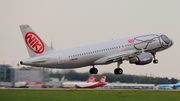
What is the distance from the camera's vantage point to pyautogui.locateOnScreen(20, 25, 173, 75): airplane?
308 feet

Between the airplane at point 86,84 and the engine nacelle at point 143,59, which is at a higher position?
the engine nacelle at point 143,59

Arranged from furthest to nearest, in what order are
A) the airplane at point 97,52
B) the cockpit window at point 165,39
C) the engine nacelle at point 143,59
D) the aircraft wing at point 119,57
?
the cockpit window at point 165,39, the engine nacelle at point 143,59, the aircraft wing at point 119,57, the airplane at point 97,52

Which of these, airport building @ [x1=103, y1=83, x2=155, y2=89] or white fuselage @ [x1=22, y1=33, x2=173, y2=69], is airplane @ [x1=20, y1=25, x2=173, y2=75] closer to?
white fuselage @ [x1=22, y1=33, x2=173, y2=69]

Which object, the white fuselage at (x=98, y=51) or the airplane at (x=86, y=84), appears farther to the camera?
the airplane at (x=86, y=84)

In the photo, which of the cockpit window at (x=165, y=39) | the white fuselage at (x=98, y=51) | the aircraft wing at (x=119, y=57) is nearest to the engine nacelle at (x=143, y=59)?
the aircraft wing at (x=119, y=57)

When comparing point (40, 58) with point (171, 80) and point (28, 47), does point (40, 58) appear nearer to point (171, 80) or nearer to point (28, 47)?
point (28, 47)

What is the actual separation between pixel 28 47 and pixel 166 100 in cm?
2276

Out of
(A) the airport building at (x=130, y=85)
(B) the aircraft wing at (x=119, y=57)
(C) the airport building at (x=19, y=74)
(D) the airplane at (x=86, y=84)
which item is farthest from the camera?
(A) the airport building at (x=130, y=85)

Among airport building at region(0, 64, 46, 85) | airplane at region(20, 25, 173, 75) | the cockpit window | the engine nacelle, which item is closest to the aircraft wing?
airplane at region(20, 25, 173, 75)

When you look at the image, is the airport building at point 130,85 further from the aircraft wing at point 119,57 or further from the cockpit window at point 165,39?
the aircraft wing at point 119,57

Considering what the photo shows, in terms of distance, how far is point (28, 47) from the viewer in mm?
94625

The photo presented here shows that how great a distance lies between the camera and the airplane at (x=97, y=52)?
9400cm

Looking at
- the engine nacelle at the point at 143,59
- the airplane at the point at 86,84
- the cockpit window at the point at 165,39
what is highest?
the cockpit window at the point at 165,39

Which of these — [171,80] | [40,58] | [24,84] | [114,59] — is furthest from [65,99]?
[171,80]
